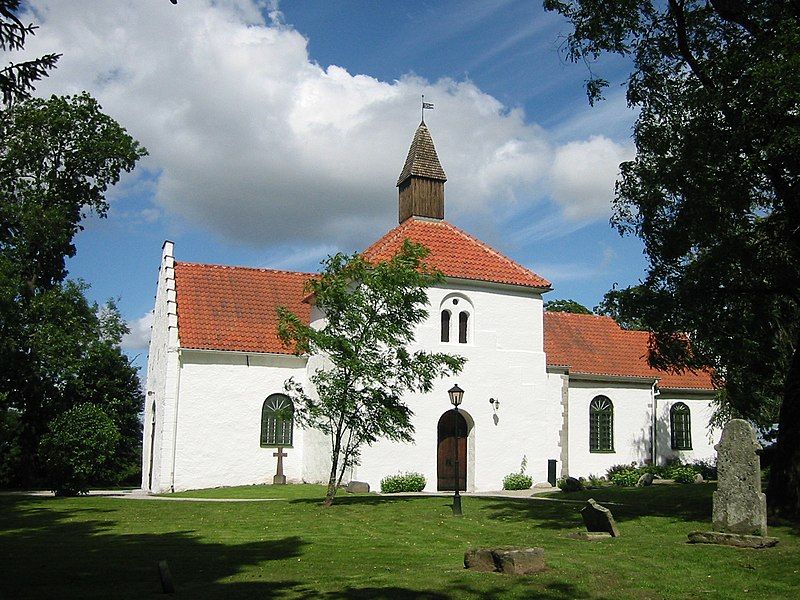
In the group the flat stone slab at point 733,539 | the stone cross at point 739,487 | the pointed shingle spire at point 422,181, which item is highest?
the pointed shingle spire at point 422,181

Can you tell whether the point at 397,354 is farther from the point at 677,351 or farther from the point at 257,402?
the point at 257,402

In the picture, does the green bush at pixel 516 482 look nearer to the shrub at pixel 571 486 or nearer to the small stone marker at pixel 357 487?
the shrub at pixel 571 486

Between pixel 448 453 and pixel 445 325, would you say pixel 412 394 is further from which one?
pixel 445 325

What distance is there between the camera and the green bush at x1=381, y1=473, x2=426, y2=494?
26031 millimetres

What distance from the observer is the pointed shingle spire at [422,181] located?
3050 centimetres

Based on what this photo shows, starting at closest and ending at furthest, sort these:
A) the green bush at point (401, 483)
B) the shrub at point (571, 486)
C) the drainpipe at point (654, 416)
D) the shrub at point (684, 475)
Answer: the green bush at point (401, 483), the shrub at point (571, 486), the shrub at point (684, 475), the drainpipe at point (654, 416)

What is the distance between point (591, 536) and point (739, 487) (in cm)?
276

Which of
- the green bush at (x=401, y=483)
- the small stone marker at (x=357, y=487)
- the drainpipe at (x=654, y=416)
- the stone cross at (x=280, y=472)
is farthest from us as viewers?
the drainpipe at (x=654, y=416)

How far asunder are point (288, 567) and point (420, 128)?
22146 mm

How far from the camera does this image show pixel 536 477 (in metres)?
28.8

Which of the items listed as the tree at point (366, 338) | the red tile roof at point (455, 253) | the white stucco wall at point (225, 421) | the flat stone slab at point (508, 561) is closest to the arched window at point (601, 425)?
the red tile roof at point (455, 253)

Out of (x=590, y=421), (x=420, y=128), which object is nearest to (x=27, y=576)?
(x=420, y=128)

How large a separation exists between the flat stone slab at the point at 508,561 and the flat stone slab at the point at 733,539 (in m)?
4.08

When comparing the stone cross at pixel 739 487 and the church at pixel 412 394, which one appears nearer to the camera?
the stone cross at pixel 739 487
